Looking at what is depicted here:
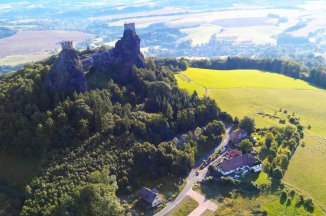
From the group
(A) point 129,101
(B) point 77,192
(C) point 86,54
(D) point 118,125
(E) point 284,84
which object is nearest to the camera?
(B) point 77,192

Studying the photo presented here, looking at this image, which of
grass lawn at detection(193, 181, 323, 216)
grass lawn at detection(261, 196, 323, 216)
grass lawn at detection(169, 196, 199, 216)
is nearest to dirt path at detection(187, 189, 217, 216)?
→ grass lawn at detection(169, 196, 199, 216)

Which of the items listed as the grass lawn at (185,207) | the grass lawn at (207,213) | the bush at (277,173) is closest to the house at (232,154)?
the bush at (277,173)

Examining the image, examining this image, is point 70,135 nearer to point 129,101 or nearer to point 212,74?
point 129,101

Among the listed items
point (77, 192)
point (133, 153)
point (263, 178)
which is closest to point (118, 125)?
point (133, 153)

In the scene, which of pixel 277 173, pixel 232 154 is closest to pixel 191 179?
pixel 232 154

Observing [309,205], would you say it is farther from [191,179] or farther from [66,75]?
[66,75]

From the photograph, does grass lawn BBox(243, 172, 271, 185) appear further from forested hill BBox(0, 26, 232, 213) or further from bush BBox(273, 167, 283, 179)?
forested hill BBox(0, 26, 232, 213)
